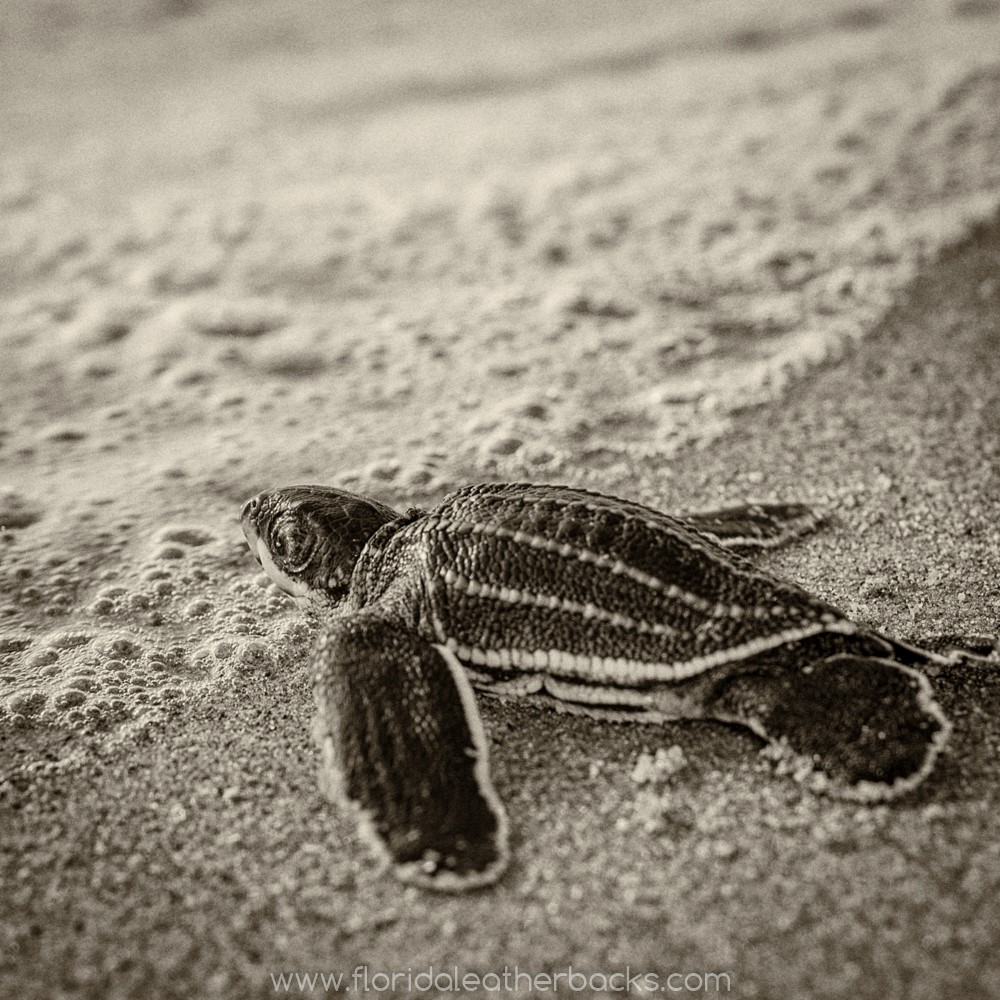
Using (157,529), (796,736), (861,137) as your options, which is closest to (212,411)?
(157,529)

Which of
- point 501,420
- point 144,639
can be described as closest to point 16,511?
point 144,639

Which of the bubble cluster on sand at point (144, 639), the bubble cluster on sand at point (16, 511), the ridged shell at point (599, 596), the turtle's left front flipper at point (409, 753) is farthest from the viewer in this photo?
the bubble cluster on sand at point (16, 511)

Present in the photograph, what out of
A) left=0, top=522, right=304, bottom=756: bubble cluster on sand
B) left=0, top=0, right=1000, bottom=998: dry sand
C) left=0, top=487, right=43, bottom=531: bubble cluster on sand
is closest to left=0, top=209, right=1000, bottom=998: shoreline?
left=0, top=0, right=1000, bottom=998: dry sand

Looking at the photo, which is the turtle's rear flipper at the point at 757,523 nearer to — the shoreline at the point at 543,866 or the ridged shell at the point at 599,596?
the shoreline at the point at 543,866

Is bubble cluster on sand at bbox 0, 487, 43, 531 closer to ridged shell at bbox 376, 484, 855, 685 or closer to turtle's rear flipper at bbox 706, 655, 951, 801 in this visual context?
ridged shell at bbox 376, 484, 855, 685

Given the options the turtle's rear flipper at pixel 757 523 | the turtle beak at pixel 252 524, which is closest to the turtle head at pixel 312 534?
the turtle beak at pixel 252 524
